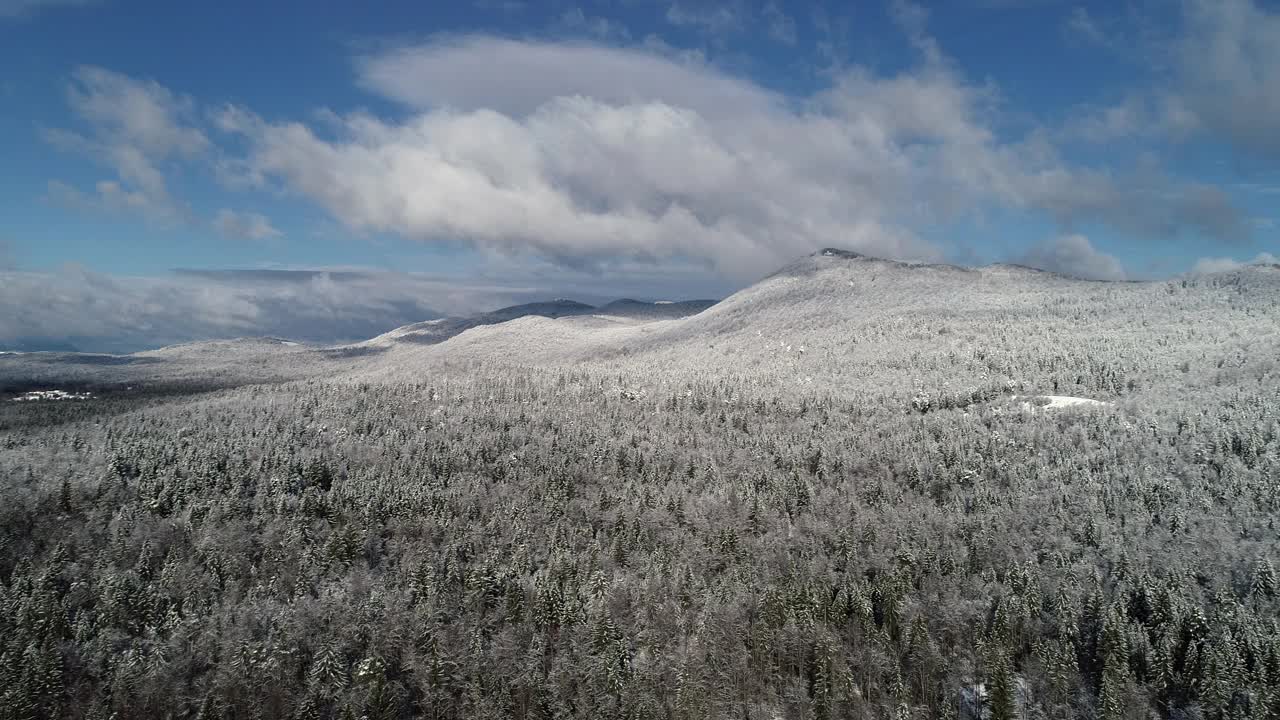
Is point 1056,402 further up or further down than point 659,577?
further up

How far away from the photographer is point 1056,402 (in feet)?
433

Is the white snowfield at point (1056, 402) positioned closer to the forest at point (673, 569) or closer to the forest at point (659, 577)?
the forest at point (673, 569)

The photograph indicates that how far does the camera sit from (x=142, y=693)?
5966 centimetres

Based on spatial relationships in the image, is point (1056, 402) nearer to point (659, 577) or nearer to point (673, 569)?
point (673, 569)

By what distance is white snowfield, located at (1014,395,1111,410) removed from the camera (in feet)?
407

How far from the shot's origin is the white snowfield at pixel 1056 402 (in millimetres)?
124075

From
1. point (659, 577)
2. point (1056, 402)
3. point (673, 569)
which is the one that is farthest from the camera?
point (1056, 402)

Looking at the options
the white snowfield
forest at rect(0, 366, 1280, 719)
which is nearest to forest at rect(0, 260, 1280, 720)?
forest at rect(0, 366, 1280, 719)

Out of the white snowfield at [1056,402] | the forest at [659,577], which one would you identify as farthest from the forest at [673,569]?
the white snowfield at [1056,402]

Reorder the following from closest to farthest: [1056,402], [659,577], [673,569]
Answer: [659,577] → [673,569] → [1056,402]

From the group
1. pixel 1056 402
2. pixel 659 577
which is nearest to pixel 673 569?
pixel 659 577

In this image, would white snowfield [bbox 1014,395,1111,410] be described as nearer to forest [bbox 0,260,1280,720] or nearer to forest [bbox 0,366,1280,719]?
forest [bbox 0,260,1280,720]

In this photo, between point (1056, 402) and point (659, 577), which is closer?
point (659, 577)

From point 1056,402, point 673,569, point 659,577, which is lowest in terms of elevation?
point 673,569
